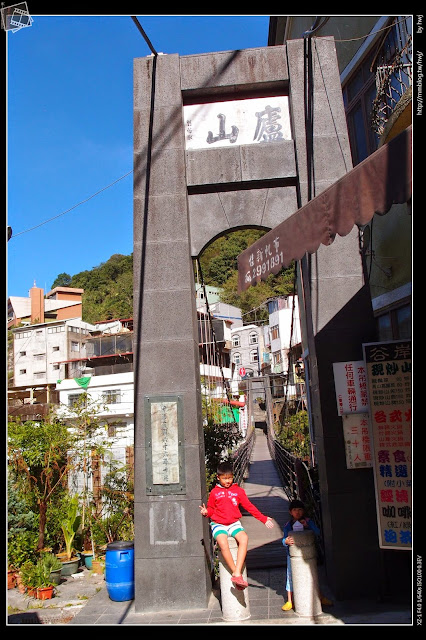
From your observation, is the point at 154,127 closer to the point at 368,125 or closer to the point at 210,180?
the point at 210,180

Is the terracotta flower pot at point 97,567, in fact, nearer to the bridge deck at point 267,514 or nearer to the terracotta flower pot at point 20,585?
the terracotta flower pot at point 20,585

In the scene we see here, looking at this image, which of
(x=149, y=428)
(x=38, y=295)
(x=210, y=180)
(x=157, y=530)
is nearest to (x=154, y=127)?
(x=210, y=180)

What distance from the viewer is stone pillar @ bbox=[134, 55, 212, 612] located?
6.17 m

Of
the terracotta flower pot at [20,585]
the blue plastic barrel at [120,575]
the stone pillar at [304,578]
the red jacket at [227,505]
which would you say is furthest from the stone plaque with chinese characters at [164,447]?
the terracotta flower pot at [20,585]

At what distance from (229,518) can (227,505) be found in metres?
0.13

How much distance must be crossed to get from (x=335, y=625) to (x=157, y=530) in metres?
2.22

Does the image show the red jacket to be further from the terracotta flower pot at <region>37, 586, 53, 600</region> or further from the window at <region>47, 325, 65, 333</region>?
the window at <region>47, 325, 65, 333</region>

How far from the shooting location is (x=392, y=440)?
17.9ft

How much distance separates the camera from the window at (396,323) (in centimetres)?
697

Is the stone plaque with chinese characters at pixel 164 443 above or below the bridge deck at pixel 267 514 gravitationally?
above

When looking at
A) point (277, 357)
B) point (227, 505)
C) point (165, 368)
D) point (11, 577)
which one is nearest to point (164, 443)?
point (165, 368)

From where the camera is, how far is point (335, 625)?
5.06 meters

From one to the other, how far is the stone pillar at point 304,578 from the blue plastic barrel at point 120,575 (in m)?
2.04

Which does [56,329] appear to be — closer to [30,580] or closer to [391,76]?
[30,580]
